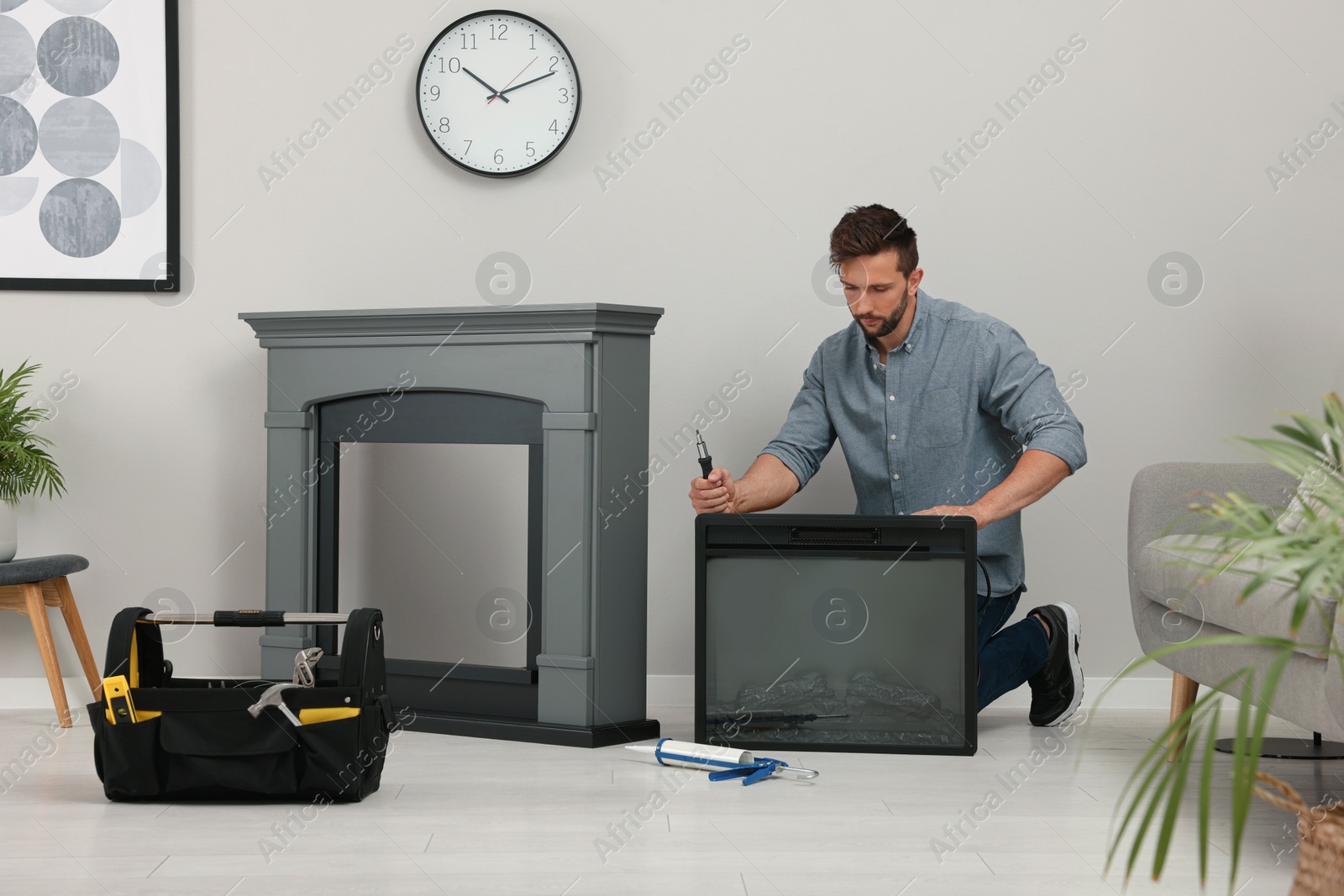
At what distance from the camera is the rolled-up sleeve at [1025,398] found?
217 centimetres

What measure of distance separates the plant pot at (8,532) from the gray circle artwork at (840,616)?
173 centimetres

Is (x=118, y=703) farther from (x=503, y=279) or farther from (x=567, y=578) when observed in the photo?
(x=503, y=279)

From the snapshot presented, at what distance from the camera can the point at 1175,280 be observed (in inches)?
105

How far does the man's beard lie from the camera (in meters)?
2.27

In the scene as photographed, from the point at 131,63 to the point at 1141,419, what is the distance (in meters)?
2.56

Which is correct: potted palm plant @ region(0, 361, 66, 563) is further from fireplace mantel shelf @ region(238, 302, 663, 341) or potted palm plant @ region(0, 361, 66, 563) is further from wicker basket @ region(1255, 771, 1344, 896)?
wicker basket @ region(1255, 771, 1344, 896)

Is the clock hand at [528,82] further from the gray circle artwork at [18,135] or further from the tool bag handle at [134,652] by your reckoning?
the tool bag handle at [134,652]

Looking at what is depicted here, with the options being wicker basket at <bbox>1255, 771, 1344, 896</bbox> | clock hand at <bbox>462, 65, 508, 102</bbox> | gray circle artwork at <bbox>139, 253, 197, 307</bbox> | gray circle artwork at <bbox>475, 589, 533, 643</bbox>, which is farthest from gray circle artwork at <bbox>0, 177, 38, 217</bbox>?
wicker basket at <bbox>1255, 771, 1344, 896</bbox>

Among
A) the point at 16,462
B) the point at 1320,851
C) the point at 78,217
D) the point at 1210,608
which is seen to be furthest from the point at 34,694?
the point at 1320,851

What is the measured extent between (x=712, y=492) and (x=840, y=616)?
33cm

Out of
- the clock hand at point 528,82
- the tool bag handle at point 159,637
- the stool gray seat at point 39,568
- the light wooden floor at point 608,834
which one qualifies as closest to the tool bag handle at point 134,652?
the tool bag handle at point 159,637

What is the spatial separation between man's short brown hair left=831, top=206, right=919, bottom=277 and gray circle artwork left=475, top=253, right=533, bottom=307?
0.80 m

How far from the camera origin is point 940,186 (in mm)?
2682

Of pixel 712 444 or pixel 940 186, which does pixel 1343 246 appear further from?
pixel 712 444
